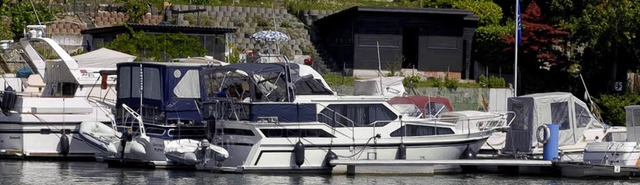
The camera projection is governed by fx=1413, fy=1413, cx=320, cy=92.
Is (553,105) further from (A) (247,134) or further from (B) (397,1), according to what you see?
(B) (397,1)

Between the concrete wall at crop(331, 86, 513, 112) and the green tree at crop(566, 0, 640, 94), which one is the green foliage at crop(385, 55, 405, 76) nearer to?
the concrete wall at crop(331, 86, 513, 112)

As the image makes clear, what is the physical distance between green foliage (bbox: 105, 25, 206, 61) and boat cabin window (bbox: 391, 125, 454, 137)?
14596 mm

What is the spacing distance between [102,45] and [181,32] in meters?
3.22

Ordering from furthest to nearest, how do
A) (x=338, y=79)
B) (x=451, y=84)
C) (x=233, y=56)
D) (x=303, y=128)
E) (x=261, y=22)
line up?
(x=261, y=22), (x=451, y=84), (x=338, y=79), (x=233, y=56), (x=303, y=128)

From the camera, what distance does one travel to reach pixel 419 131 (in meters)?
34.4

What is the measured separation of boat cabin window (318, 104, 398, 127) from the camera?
34.2 meters

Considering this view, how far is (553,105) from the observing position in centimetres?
3616

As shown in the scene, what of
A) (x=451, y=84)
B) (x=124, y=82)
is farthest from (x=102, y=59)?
(x=451, y=84)

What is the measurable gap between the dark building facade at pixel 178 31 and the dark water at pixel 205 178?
12825mm

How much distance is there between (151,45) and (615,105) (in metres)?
15.5

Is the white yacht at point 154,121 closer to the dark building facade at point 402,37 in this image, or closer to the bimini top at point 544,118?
the bimini top at point 544,118

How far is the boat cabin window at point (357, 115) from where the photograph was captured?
34.2m

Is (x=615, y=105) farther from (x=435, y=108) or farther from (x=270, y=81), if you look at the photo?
(x=270, y=81)

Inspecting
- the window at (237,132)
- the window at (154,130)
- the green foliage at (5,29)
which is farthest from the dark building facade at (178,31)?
the window at (237,132)
